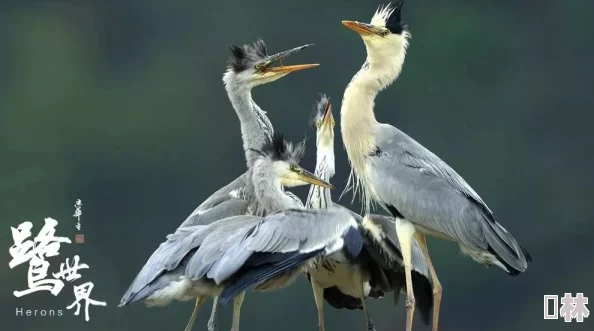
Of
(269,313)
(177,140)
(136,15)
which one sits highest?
(136,15)

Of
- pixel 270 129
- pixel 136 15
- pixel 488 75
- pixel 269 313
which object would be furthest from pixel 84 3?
pixel 270 129

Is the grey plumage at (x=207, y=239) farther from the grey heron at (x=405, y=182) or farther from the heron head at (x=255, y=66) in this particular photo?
the heron head at (x=255, y=66)

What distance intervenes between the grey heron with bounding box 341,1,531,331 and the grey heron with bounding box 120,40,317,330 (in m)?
0.34

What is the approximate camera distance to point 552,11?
16.3 m

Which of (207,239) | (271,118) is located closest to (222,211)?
(207,239)

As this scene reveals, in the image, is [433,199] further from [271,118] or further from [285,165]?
[271,118]

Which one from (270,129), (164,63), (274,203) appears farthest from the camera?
(164,63)

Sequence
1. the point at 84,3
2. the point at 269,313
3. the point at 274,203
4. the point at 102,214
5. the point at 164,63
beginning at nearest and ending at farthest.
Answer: the point at 274,203
the point at 269,313
the point at 102,214
the point at 164,63
the point at 84,3

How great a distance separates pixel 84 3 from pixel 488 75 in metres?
3.78

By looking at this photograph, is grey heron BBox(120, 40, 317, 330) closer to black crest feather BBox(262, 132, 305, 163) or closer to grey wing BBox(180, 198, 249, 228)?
grey wing BBox(180, 198, 249, 228)

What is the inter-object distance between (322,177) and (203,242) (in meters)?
0.91

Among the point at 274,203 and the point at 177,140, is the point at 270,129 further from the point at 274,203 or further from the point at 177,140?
the point at 177,140

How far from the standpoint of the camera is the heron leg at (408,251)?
5.80 m

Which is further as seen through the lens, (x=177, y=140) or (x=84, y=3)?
(x=84, y=3)
